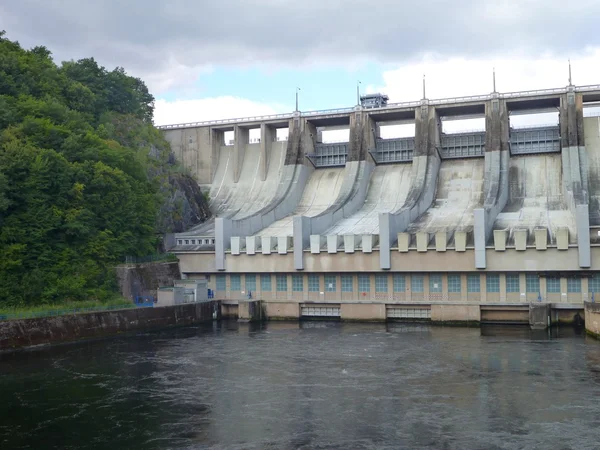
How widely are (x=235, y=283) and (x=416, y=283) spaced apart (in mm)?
15957

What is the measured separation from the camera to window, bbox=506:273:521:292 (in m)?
51.1

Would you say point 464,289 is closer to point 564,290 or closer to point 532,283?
point 532,283

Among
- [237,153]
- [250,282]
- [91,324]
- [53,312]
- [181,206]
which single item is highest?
[237,153]

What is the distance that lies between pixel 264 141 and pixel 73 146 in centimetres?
2651

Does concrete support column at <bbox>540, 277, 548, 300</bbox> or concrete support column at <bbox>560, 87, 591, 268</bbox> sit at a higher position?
concrete support column at <bbox>560, 87, 591, 268</bbox>

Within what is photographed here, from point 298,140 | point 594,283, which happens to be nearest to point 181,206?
point 298,140

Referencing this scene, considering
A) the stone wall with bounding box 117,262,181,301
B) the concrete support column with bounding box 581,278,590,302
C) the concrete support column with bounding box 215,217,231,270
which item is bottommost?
the concrete support column with bounding box 581,278,590,302

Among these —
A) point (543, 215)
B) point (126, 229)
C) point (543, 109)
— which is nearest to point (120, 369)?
point (126, 229)

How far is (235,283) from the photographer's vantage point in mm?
60219

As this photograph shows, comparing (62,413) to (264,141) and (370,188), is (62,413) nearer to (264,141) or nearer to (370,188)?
(370,188)

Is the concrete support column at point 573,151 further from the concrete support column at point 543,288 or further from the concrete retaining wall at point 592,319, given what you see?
the concrete retaining wall at point 592,319

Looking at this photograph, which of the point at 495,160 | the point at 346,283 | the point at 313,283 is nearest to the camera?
the point at 346,283

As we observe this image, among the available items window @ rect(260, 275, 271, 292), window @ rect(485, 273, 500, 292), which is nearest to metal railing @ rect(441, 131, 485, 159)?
window @ rect(485, 273, 500, 292)

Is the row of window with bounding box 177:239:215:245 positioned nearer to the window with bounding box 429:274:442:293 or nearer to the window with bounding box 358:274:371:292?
the window with bounding box 358:274:371:292
